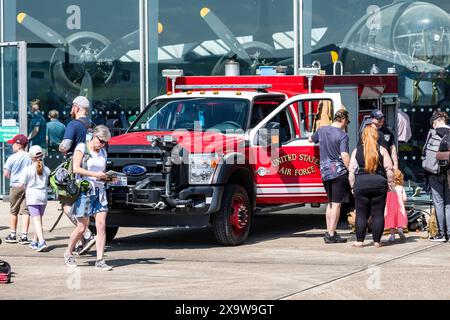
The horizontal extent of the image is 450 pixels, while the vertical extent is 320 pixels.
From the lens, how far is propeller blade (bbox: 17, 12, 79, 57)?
890 inches

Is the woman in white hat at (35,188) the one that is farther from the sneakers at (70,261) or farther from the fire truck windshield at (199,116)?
the sneakers at (70,261)

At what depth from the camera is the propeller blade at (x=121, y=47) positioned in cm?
2244

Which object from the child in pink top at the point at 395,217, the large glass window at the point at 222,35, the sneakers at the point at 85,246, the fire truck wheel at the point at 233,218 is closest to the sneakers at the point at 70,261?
the sneakers at the point at 85,246

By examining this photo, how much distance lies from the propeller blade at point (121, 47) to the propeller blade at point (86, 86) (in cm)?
46

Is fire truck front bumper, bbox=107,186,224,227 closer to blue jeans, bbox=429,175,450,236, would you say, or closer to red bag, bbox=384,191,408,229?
red bag, bbox=384,191,408,229

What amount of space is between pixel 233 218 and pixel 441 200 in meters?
2.74

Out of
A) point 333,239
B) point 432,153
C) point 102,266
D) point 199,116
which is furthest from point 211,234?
point 102,266

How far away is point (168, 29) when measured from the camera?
2222 centimetres

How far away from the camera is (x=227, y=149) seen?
13.9 meters

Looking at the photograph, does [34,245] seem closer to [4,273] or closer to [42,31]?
[4,273]
